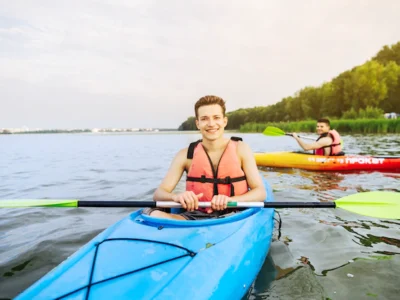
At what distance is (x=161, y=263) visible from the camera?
1891 millimetres

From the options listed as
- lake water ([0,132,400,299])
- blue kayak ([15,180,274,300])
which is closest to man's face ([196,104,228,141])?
lake water ([0,132,400,299])

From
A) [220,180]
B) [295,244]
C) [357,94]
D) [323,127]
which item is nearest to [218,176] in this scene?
[220,180]

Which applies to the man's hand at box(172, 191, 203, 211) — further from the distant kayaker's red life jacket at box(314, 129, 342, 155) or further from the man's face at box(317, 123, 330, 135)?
the distant kayaker's red life jacket at box(314, 129, 342, 155)

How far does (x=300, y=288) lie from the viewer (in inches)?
95.9

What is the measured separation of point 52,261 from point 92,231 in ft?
2.66

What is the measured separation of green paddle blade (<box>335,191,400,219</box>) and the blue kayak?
40.2 inches

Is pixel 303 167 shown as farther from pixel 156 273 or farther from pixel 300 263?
pixel 156 273

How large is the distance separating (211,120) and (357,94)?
39.9 metres

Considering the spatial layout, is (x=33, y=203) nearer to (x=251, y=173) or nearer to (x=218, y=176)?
(x=218, y=176)

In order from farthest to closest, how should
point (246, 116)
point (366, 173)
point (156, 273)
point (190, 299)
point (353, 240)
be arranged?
point (246, 116) < point (366, 173) < point (353, 240) < point (156, 273) < point (190, 299)

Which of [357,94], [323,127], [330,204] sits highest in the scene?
[357,94]

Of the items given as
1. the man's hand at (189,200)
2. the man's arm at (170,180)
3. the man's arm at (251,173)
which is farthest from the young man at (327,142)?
the man's hand at (189,200)

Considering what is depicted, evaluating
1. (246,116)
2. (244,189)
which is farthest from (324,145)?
(246,116)

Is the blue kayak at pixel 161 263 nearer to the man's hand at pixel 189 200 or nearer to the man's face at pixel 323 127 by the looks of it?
the man's hand at pixel 189 200
